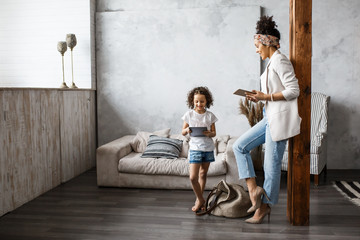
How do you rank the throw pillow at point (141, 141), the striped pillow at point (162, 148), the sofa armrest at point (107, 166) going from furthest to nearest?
the throw pillow at point (141, 141) < the striped pillow at point (162, 148) < the sofa armrest at point (107, 166)

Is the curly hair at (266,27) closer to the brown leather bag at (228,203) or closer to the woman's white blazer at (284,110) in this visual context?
the woman's white blazer at (284,110)

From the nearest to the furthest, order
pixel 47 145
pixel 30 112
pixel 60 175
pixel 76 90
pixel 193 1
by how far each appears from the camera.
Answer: pixel 30 112
pixel 47 145
pixel 60 175
pixel 76 90
pixel 193 1

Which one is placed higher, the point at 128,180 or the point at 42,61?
the point at 42,61

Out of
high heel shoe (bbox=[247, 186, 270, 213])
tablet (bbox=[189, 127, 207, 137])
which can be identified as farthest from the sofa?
high heel shoe (bbox=[247, 186, 270, 213])

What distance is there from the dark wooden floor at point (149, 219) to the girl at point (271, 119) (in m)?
0.27

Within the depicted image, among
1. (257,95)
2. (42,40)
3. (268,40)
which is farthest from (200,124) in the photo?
(42,40)

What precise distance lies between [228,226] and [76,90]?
283cm

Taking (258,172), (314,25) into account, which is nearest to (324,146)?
(258,172)

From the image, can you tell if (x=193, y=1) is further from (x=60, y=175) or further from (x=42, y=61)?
(x=60, y=175)

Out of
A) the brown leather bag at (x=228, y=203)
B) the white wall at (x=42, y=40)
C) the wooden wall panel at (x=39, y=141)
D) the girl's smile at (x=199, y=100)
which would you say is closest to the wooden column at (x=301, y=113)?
the brown leather bag at (x=228, y=203)

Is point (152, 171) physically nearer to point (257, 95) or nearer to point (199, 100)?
point (199, 100)

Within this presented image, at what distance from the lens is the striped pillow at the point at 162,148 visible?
4.43m

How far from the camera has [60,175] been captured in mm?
4426

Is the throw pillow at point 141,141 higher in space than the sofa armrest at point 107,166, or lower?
higher
